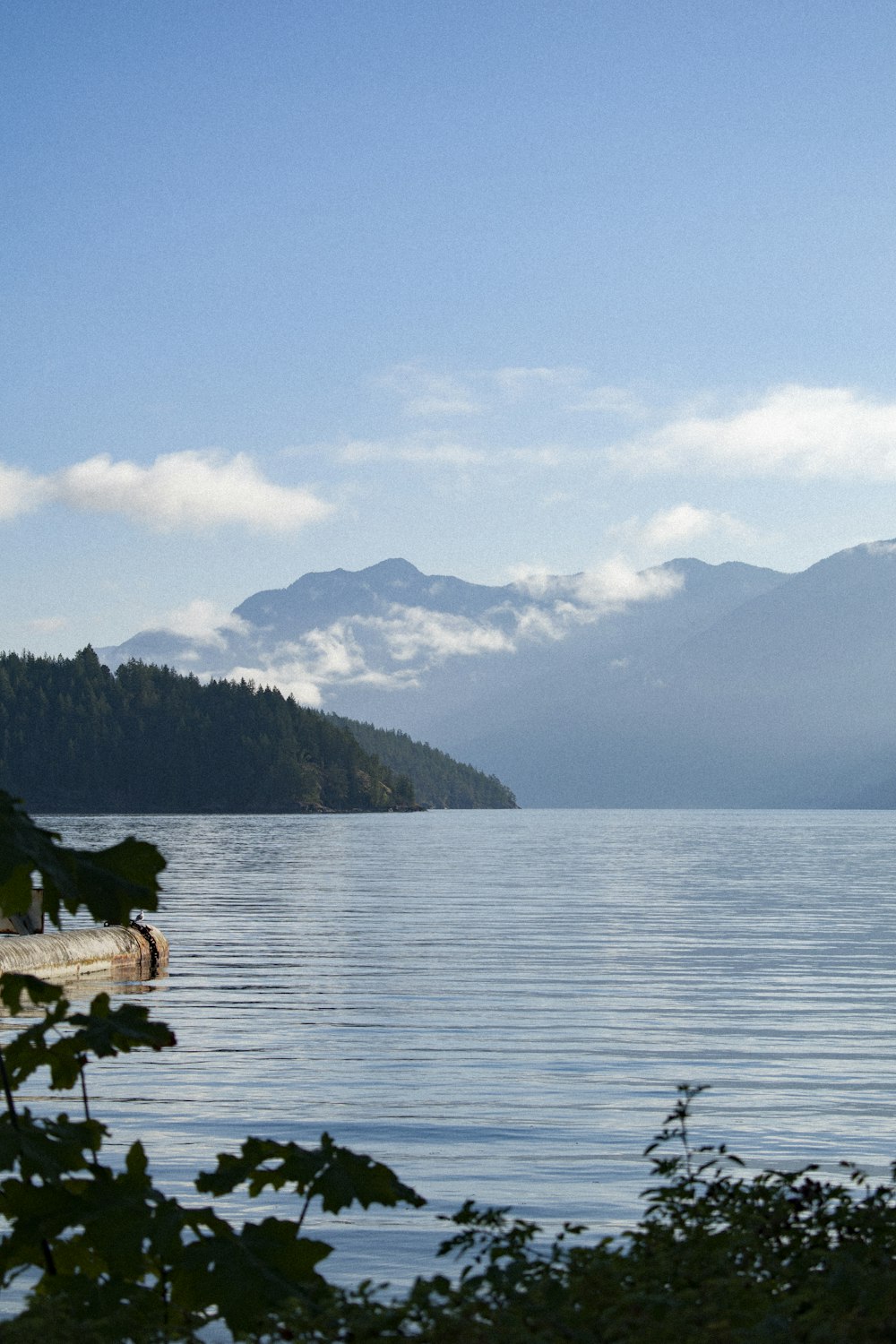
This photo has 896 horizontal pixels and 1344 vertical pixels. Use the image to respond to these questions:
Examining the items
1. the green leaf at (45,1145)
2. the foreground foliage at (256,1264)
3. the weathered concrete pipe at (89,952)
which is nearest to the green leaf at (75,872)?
the foreground foliage at (256,1264)

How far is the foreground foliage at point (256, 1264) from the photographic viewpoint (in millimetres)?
5957

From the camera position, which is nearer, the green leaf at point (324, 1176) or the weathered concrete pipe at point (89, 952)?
the green leaf at point (324, 1176)

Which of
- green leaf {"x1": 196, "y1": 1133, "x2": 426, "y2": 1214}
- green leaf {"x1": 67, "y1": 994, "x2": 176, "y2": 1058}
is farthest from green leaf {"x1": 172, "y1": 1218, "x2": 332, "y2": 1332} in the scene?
green leaf {"x1": 67, "y1": 994, "x2": 176, "y2": 1058}

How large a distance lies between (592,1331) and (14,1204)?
97.3 inches

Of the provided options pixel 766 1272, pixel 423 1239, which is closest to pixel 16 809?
pixel 766 1272

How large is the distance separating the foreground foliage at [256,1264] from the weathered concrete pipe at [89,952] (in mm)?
23955

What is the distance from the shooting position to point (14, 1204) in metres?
6.48

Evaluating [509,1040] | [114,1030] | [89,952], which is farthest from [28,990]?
[89,952]

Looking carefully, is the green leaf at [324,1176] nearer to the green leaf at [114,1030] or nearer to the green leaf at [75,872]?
the green leaf at [114,1030]

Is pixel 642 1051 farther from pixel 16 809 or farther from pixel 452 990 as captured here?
pixel 16 809

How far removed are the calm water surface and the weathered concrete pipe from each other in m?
0.82

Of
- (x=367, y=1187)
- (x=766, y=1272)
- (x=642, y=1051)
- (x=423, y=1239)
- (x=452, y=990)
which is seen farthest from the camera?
(x=452, y=990)

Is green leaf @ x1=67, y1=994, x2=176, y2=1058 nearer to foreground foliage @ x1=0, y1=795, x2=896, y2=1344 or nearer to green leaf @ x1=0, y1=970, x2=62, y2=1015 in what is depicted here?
foreground foliage @ x1=0, y1=795, x2=896, y2=1344

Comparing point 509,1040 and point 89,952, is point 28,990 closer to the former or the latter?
point 509,1040
